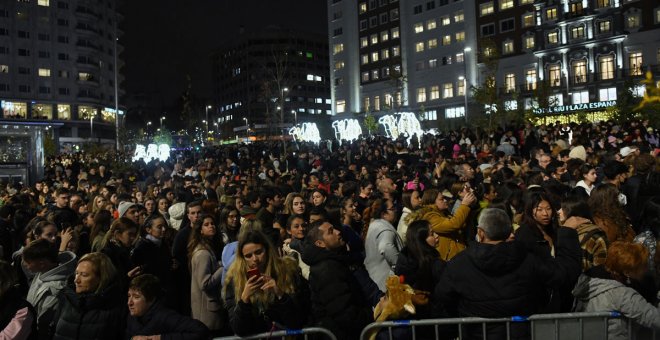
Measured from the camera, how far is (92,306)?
14.3ft

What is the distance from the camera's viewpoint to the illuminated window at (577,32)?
195 feet

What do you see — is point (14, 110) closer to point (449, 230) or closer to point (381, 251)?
point (381, 251)

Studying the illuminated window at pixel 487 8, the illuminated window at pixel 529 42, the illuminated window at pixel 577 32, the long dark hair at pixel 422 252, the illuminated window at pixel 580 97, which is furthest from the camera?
the illuminated window at pixel 487 8

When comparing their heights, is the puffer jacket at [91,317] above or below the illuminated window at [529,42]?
below

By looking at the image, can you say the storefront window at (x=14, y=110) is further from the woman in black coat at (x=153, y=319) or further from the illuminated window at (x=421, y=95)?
the woman in black coat at (x=153, y=319)

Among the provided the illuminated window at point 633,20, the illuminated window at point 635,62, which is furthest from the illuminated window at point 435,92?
the illuminated window at point 633,20

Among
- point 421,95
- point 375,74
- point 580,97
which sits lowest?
point 580,97

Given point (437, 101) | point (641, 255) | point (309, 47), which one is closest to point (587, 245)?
point (641, 255)

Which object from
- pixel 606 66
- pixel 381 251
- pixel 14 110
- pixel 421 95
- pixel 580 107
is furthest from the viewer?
pixel 14 110

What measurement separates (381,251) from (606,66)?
60406 millimetres

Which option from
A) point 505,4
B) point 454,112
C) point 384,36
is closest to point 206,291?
point 454,112

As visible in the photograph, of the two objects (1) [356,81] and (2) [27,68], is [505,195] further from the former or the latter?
(2) [27,68]

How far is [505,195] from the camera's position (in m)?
7.99

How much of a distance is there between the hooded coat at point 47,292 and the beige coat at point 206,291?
4.17ft
